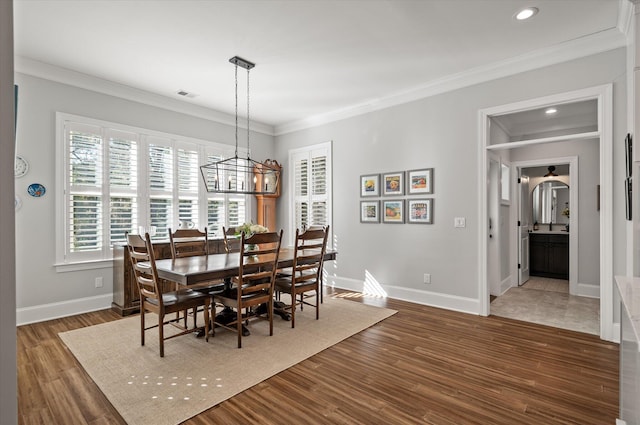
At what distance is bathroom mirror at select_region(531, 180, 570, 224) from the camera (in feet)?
22.0

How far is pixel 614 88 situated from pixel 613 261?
1706 mm

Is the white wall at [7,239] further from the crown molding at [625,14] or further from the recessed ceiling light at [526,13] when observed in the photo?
the crown molding at [625,14]

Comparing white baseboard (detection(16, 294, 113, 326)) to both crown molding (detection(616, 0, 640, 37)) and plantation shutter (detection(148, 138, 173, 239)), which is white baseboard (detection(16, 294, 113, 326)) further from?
crown molding (detection(616, 0, 640, 37))

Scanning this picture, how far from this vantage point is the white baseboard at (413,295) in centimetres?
411

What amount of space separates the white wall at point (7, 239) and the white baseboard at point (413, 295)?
4267 mm

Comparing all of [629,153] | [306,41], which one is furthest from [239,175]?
[629,153]

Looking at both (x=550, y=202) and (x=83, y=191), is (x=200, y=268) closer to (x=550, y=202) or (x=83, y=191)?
(x=83, y=191)

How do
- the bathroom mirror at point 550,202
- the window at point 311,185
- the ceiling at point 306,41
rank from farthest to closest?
the bathroom mirror at point 550,202, the window at point 311,185, the ceiling at point 306,41

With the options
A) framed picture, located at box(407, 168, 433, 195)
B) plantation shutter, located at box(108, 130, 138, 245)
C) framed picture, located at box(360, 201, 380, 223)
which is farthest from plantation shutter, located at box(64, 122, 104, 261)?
framed picture, located at box(407, 168, 433, 195)

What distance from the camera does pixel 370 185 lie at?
16.8 ft

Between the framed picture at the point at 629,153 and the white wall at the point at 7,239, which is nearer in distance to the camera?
the white wall at the point at 7,239

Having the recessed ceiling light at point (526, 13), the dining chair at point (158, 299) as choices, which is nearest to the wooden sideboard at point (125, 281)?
the dining chair at point (158, 299)

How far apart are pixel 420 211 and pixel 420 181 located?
0.42 m

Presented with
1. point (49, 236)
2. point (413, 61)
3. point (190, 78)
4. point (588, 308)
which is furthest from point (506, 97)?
point (49, 236)
